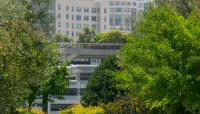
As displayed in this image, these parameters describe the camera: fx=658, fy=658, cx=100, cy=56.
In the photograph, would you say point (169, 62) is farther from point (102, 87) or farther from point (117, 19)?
point (117, 19)

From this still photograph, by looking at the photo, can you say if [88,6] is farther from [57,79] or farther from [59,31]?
[57,79]

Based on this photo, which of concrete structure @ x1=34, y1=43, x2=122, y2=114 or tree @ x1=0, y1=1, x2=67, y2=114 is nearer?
tree @ x1=0, y1=1, x2=67, y2=114

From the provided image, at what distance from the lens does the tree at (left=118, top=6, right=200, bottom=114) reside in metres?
17.2

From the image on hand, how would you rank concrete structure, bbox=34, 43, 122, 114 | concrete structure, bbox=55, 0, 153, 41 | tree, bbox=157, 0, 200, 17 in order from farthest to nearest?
1. concrete structure, bbox=55, 0, 153, 41
2. concrete structure, bbox=34, 43, 122, 114
3. tree, bbox=157, 0, 200, 17

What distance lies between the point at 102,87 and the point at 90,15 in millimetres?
109755

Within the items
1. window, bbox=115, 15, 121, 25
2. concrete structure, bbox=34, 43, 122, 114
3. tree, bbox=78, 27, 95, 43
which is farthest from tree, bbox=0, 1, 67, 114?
window, bbox=115, 15, 121, 25

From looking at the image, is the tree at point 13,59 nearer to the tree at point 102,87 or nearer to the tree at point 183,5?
the tree at point 183,5

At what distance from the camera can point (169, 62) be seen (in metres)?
17.6

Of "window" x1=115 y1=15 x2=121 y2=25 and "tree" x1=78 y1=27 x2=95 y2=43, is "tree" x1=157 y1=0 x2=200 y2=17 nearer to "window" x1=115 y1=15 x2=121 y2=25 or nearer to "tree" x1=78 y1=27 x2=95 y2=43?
"tree" x1=78 y1=27 x2=95 y2=43

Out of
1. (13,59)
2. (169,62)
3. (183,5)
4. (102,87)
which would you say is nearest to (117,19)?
(102,87)

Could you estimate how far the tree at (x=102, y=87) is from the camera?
3656cm

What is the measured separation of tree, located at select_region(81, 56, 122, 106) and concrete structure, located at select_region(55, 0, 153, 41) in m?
96.7

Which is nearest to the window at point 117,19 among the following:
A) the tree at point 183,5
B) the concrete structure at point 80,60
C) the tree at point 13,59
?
the concrete structure at point 80,60

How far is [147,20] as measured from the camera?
20.0 metres
